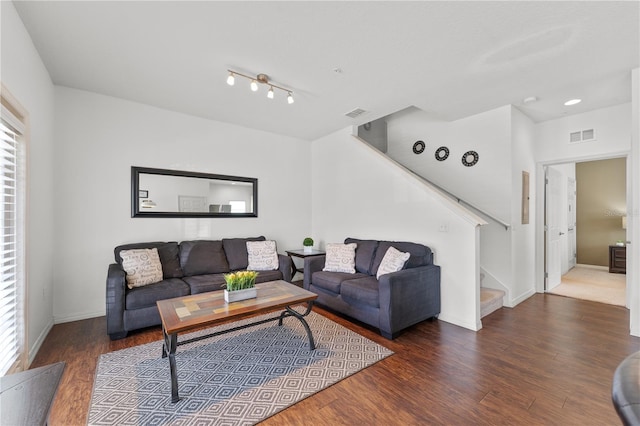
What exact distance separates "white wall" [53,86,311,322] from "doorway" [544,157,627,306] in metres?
5.27

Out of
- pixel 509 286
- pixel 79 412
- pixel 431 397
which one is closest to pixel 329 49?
pixel 431 397

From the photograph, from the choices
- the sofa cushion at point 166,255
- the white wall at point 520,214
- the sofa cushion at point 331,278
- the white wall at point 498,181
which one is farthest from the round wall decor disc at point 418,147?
the sofa cushion at point 166,255

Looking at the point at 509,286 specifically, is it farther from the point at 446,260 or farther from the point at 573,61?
the point at 573,61

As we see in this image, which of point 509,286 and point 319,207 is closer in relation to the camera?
point 509,286

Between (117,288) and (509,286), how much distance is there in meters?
4.79

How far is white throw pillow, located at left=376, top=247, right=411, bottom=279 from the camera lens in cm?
311

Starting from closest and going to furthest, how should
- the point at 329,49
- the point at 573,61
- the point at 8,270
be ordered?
the point at 8,270 → the point at 329,49 → the point at 573,61

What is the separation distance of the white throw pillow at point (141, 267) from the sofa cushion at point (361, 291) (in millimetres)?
2215

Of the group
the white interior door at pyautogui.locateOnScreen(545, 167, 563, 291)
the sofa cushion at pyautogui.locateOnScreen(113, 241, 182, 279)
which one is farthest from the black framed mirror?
the white interior door at pyautogui.locateOnScreen(545, 167, 563, 291)

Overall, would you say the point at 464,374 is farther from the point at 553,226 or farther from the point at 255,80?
the point at 553,226

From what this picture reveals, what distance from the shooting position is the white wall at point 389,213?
312 cm

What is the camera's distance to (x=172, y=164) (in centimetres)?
391

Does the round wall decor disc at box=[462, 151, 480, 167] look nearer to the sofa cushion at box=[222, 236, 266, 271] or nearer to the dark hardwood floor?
the dark hardwood floor

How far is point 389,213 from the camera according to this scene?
399 cm
